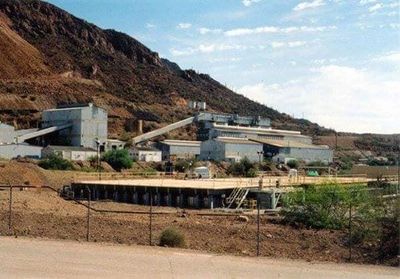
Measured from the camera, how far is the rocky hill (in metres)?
125

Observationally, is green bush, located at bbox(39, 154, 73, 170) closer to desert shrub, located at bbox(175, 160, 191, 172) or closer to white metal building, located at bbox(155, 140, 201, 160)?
desert shrub, located at bbox(175, 160, 191, 172)

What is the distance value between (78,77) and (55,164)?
9039 cm

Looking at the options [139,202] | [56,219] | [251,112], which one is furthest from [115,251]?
[251,112]

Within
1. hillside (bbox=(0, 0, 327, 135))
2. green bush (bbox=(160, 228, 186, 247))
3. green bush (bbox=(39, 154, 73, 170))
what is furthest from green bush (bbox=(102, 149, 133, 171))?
green bush (bbox=(160, 228, 186, 247))

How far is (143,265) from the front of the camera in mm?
18359

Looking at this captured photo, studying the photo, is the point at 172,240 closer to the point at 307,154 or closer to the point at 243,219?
the point at 243,219

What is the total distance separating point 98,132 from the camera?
3787 inches

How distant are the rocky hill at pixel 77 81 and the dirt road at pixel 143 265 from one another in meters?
92.4

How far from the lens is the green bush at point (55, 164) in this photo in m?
70.0

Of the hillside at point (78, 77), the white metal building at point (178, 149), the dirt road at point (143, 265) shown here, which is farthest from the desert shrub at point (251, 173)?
the dirt road at point (143, 265)

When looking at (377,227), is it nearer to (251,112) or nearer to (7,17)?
(251,112)

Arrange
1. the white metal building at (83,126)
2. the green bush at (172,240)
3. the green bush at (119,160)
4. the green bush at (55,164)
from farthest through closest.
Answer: the white metal building at (83,126), the green bush at (119,160), the green bush at (55,164), the green bush at (172,240)

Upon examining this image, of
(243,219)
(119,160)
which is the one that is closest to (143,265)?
(243,219)

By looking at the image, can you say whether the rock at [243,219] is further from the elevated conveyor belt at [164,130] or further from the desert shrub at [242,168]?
the elevated conveyor belt at [164,130]
